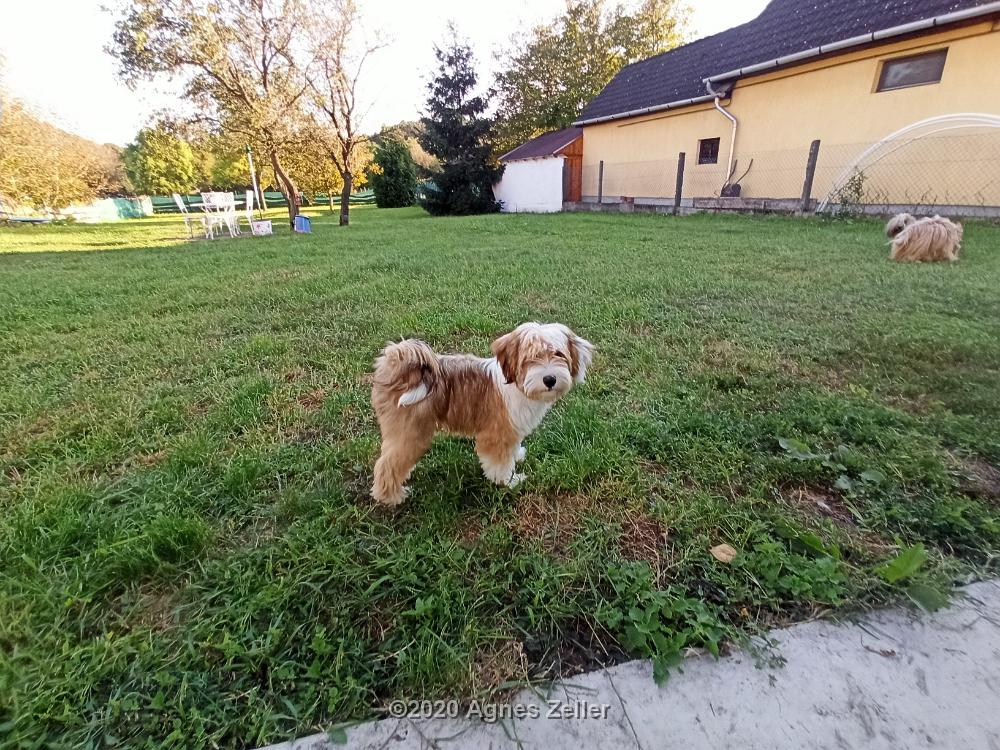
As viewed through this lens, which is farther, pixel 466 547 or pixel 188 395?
pixel 188 395

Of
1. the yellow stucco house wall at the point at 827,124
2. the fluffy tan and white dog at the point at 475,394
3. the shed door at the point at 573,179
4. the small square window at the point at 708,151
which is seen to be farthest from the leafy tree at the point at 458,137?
the fluffy tan and white dog at the point at 475,394

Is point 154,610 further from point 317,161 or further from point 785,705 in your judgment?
point 317,161

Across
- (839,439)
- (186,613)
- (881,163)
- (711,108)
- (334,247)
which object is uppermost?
(711,108)

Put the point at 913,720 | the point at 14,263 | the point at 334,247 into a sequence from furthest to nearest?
1. the point at 334,247
2. the point at 14,263
3. the point at 913,720

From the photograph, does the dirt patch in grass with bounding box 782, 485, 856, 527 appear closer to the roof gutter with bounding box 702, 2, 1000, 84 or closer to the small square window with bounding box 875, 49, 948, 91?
the roof gutter with bounding box 702, 2, 1000, 84

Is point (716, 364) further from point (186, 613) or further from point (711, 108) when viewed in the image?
point (711, 108)

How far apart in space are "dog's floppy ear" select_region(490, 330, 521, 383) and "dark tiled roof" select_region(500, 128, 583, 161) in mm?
22059

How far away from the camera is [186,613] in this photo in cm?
178

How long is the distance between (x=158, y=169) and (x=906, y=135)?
60.1 m

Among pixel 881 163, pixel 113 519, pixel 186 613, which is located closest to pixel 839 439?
pixel 186 613

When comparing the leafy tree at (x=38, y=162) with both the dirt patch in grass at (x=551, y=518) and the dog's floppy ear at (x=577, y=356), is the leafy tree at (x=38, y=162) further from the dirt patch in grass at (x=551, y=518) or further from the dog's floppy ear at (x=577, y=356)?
the dirt patch in grass at (x=551, y=518)

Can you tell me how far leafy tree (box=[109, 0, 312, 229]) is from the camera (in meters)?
14.6

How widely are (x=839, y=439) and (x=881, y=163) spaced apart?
13604mm

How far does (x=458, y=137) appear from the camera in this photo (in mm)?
24047
